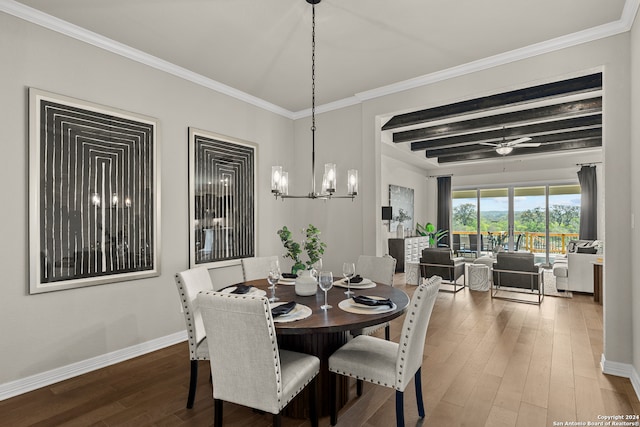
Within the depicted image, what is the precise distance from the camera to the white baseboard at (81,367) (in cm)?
253

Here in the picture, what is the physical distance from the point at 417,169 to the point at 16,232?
9090mm

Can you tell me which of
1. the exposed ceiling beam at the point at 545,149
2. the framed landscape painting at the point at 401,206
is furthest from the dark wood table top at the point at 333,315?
the exposed ceiling beam at the point at 545,149

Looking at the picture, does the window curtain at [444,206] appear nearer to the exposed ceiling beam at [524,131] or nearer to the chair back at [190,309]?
the exposed ceiling beam at [524,131]

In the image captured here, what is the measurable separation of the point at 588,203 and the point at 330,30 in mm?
8412

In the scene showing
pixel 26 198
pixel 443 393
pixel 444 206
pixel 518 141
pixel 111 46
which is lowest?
pixel 443 393

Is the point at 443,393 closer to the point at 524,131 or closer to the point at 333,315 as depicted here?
Answer: the point at 333,315

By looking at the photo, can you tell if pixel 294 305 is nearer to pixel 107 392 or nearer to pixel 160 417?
pixel 160 417

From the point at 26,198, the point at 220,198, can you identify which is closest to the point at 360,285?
the point at 220,198

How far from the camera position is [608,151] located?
2844mm

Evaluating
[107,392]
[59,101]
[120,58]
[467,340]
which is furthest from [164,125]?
[467,340]

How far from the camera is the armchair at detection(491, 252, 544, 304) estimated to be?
516 cm

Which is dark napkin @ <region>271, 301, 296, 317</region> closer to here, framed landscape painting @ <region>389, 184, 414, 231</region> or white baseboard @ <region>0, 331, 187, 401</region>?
white baseboard @ <region>0, 331, 187, 401</region>

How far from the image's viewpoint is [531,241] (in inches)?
364

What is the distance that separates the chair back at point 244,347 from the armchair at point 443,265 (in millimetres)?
4726
